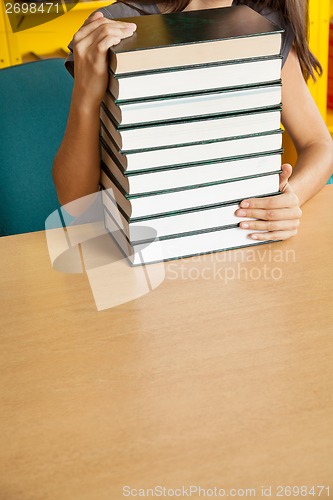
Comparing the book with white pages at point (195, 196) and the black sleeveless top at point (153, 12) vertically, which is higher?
the black sleeveless top at point (153, 12)

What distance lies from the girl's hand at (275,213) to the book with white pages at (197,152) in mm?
77

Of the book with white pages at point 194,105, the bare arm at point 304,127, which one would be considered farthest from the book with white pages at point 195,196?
the bare arm at point 304,127

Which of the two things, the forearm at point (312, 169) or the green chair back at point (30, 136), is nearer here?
the forearm at point (312, 169)

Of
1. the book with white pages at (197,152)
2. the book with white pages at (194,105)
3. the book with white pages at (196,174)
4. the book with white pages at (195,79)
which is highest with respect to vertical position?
the book with white pages at (195,79)

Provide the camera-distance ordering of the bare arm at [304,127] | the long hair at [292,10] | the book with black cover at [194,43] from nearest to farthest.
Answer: the book with black cover at [194,43] → the bare arm at [304,127] → the long hair at [292,10]

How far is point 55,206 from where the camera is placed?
1.60 m

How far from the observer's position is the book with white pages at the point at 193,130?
3.11ft

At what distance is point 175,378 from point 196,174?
31 cm

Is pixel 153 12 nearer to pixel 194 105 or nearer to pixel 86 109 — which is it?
pixel 86 109

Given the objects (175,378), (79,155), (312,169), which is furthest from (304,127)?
(175,378)

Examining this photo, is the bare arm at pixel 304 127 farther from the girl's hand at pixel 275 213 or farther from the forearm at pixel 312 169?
the girl's hand at pixel 275 213

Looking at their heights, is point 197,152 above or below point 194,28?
below

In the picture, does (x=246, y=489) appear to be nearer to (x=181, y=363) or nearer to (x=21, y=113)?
(x=181, y=363)

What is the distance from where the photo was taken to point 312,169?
129 centimetres
